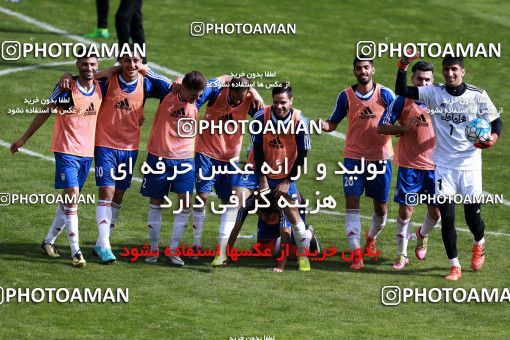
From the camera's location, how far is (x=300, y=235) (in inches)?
699

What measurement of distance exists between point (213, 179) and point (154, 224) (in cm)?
122

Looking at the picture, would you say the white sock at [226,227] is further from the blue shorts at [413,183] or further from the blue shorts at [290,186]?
the blue shorts at [413,183]

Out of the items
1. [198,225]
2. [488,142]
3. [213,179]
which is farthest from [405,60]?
[198,225]

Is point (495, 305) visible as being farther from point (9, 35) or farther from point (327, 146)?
point (9, 35)

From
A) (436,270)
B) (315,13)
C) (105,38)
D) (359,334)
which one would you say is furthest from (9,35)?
(359,334)

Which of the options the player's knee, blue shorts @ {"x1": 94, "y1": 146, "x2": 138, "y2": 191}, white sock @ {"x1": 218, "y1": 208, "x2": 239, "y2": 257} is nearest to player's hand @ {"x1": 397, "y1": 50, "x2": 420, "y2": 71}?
the player's knee

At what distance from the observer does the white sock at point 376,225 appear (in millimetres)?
18641

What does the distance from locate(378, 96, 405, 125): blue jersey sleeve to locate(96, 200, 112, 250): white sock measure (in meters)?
3.86

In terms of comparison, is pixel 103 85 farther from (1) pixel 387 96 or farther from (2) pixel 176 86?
(1) pixel 387 96

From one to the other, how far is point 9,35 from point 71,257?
13792 mm

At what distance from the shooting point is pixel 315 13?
113ft

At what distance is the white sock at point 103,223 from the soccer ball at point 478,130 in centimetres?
488

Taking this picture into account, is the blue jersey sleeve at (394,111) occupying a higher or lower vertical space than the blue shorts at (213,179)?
higher

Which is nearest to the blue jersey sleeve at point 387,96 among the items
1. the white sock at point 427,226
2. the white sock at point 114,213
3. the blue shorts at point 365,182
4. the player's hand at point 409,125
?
the player's hand at point 409,125
